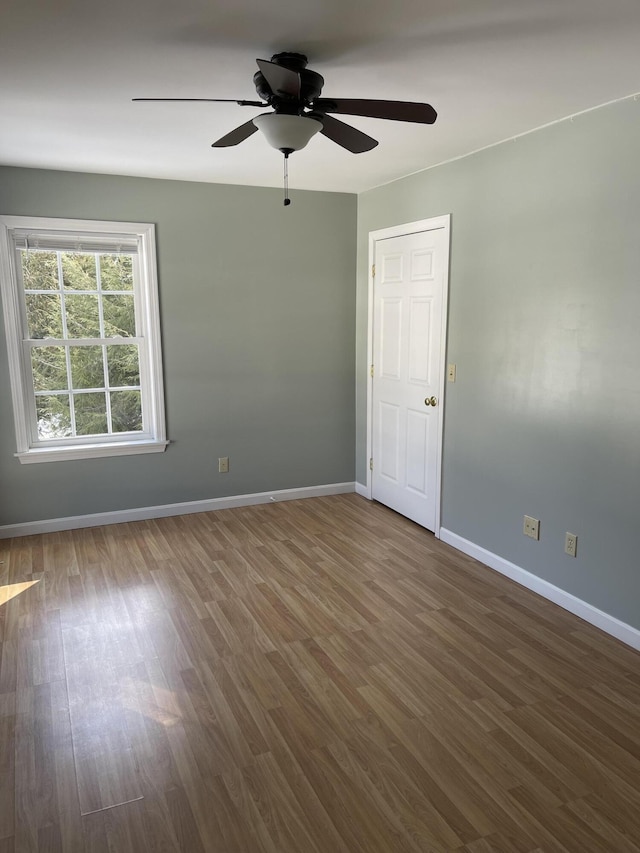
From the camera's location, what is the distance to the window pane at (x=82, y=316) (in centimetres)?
420

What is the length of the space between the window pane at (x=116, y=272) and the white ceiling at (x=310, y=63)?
3.04 ft

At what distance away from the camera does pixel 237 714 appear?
2352mm

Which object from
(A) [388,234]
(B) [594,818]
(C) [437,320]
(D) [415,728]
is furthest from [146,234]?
(B) [594,818]

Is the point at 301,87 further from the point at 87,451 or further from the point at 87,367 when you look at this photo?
the point at 87,451

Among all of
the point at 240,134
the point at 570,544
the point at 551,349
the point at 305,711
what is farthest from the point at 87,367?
the point at 570,544

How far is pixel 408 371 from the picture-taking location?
4371mm

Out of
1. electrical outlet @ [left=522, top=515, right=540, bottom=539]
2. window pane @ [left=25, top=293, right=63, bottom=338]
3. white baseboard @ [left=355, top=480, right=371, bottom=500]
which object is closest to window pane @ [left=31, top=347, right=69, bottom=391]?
window pane @ [left=25, top=293, right=63, bottom=338]

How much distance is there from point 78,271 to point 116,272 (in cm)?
25

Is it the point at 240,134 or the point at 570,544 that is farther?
the point at 570,544

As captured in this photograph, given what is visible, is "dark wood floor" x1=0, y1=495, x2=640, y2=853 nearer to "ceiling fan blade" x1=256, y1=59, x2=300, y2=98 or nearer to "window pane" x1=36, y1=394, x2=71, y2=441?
"window pane" x1=36, y1=394, x2=71, y2=441

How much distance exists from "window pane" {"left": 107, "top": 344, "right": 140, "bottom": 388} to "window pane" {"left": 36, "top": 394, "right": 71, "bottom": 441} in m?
0.36

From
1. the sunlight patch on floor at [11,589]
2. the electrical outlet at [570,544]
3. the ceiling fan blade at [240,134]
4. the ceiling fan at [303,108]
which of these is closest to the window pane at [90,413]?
the sunlight patch on floor at [11,589]

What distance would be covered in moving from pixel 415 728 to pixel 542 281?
2245 millimetres

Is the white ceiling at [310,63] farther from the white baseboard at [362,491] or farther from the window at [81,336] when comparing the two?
the white baseboard at [362,491]
